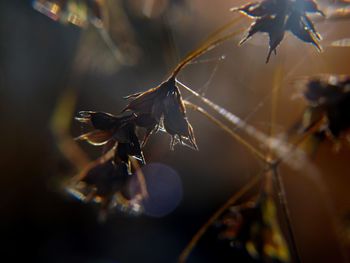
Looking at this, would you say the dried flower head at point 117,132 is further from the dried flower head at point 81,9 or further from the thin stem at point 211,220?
the dried flower head at point 81,9

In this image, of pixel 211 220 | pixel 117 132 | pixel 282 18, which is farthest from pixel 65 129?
pixel 282 18

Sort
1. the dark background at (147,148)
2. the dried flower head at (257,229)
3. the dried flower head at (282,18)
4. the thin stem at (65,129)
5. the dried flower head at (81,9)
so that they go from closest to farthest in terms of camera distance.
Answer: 1. the dried flower head at (282,18)
2. the dried flower head at (257,229)
3. the dried flower head at (81,9)
4. the thin stem at (65,129)
5. the dark background at (147,148)

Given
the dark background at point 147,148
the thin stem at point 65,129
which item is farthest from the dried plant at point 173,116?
the dark background at point 147,148

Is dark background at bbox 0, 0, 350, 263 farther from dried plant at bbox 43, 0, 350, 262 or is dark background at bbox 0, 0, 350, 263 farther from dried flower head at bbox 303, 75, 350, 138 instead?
dried flower head at bbox 303, 75, 350, 138

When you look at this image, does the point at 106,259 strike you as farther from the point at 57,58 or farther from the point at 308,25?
the point at 308,25

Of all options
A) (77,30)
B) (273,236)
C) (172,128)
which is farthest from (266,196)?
(77,30)

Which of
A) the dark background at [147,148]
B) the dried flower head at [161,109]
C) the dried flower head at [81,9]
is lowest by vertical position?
the dark background at [147,148]
